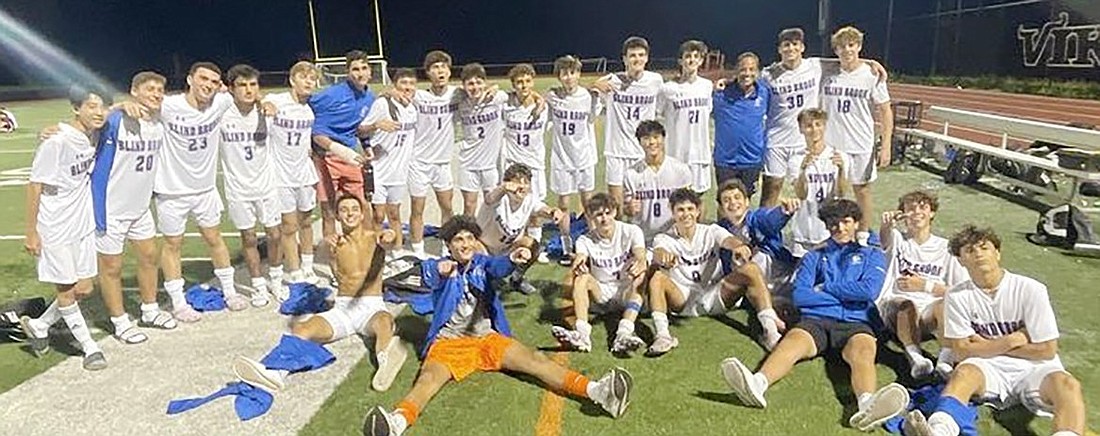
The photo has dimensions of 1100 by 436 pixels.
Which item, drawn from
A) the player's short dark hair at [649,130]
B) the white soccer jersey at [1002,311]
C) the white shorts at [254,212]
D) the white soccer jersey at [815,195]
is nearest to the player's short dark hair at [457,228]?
the player's short dark hair at [649,130]

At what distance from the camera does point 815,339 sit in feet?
14.4

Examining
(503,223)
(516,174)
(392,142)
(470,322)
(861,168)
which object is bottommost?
(470,322)

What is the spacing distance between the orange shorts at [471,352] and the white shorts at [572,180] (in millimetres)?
2796

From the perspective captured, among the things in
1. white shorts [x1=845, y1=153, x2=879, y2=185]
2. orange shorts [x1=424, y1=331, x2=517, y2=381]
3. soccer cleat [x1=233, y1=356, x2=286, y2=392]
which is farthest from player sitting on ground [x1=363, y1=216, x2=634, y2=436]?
white shorts [x1=845, y1=153, x2=879, y2=185]

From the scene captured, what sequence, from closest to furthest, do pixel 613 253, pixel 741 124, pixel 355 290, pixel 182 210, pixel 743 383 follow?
1. pixel 743 383
2. pixel 355 290
3. pixel 613 253
4. pixel 182 210
5. pixel 741 124

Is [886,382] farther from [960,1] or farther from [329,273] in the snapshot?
[960,1]

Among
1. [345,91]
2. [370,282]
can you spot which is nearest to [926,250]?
[370,282]

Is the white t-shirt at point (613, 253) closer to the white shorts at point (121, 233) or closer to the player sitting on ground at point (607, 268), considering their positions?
the player sitting on ground at point (607, 268)

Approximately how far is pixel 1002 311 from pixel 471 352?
8.77 feet

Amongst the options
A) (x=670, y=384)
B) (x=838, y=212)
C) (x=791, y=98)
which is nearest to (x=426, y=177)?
(x=791, y=98)

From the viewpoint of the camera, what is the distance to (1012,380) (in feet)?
12.1

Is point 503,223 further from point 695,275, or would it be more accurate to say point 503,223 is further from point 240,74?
point 240,74

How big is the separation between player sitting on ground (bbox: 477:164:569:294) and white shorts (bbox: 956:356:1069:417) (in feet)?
9.55

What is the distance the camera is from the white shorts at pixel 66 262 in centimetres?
469
